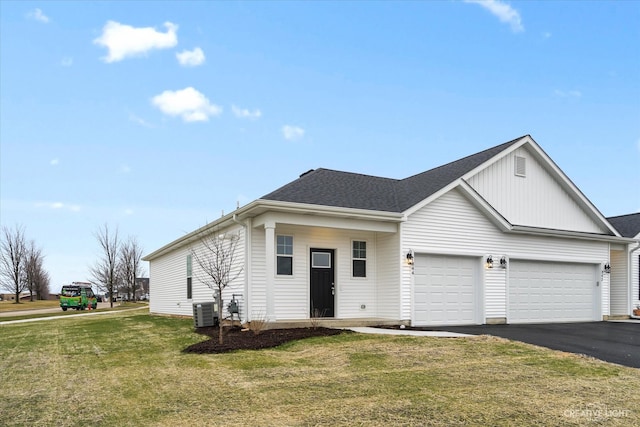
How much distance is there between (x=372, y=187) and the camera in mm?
16734

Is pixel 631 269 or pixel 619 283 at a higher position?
pixel 631 269

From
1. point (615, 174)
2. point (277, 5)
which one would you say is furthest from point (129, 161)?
point (615, 174)

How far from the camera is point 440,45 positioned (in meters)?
19.2

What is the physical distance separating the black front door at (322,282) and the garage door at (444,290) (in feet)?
8.01

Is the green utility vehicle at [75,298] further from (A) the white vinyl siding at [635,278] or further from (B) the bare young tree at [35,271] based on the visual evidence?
(A) the white vinyl siding at [635,278]

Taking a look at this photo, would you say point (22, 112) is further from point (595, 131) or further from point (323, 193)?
point (595, 131)

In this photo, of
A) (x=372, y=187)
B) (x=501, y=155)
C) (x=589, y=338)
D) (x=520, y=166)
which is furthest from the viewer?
(x=520, y=166)

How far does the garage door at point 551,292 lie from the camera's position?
651 inches

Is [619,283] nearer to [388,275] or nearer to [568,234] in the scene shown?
[568,234]

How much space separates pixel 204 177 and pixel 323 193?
861 cm

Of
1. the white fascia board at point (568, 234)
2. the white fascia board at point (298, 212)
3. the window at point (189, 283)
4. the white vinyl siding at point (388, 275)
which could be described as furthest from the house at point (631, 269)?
the window at point (189, 283)

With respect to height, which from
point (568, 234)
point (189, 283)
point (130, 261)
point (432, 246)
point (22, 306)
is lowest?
point (22, 306)

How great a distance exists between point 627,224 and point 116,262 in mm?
43601

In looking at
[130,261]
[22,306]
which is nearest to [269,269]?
[22,306]
